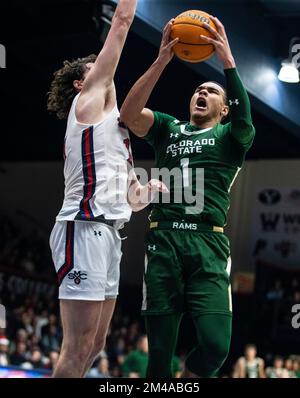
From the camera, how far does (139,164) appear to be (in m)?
19.4

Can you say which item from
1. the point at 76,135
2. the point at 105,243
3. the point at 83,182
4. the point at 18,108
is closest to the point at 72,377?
the point at 105,243

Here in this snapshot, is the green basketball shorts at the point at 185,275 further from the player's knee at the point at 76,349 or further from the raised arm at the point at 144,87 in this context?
the raised arm at the point at 144,87

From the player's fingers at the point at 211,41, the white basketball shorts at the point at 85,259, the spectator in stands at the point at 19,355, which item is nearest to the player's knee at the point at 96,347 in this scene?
the white basketball shorts at the point at 85,259

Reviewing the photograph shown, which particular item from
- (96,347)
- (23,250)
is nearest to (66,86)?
(96,347)

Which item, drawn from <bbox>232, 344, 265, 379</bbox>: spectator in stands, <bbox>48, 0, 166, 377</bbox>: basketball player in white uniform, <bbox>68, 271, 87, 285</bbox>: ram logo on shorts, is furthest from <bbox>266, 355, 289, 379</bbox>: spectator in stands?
<bbox>68, 271, 87, 285</bbox>: ram logo on shorts

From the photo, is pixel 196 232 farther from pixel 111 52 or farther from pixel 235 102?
pixel 111 52

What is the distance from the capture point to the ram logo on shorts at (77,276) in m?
4.66

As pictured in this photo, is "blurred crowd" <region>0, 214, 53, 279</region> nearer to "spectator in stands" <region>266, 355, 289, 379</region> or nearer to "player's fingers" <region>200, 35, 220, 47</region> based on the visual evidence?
"spectator in stands" <region>266, 355, 289, 379</region>

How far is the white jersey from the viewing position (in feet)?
15.9

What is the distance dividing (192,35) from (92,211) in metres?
1.28

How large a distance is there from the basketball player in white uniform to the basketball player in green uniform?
0.70 ft

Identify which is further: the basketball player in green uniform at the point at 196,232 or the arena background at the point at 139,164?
the arena background at the point at 139,164

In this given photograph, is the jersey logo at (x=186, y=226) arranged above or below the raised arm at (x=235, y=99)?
below

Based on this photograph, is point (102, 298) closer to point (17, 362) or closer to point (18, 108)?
point (17, 362)
